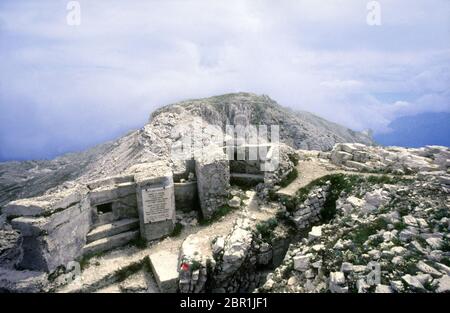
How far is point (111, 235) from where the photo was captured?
45.4 feet

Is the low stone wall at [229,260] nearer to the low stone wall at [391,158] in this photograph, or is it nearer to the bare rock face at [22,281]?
the bare rock face at [22,281]

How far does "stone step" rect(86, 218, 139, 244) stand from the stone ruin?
1.5 inches

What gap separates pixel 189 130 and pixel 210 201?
27677 millimetres

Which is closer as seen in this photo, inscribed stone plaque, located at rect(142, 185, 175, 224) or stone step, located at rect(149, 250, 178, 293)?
stone step, located at rect(149, 250, 178, 293)

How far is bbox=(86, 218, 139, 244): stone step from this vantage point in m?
13.5

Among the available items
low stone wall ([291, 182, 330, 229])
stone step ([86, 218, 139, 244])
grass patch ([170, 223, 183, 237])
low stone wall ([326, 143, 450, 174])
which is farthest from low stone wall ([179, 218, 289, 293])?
low stone wall ([326, 143, 450, 174])

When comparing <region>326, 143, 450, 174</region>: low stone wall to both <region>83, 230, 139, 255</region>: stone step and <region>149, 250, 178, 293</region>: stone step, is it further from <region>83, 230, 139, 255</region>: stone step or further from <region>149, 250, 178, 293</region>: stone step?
<region>83, 230, 139, 255</region>: stone step

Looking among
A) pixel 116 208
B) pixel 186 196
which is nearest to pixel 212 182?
pixel 186 196

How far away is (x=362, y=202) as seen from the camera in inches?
519

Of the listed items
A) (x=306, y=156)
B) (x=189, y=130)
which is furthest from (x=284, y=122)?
(x=306, y=156)

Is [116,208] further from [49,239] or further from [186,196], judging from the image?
[49,239]

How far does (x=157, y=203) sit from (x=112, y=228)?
2090mm
